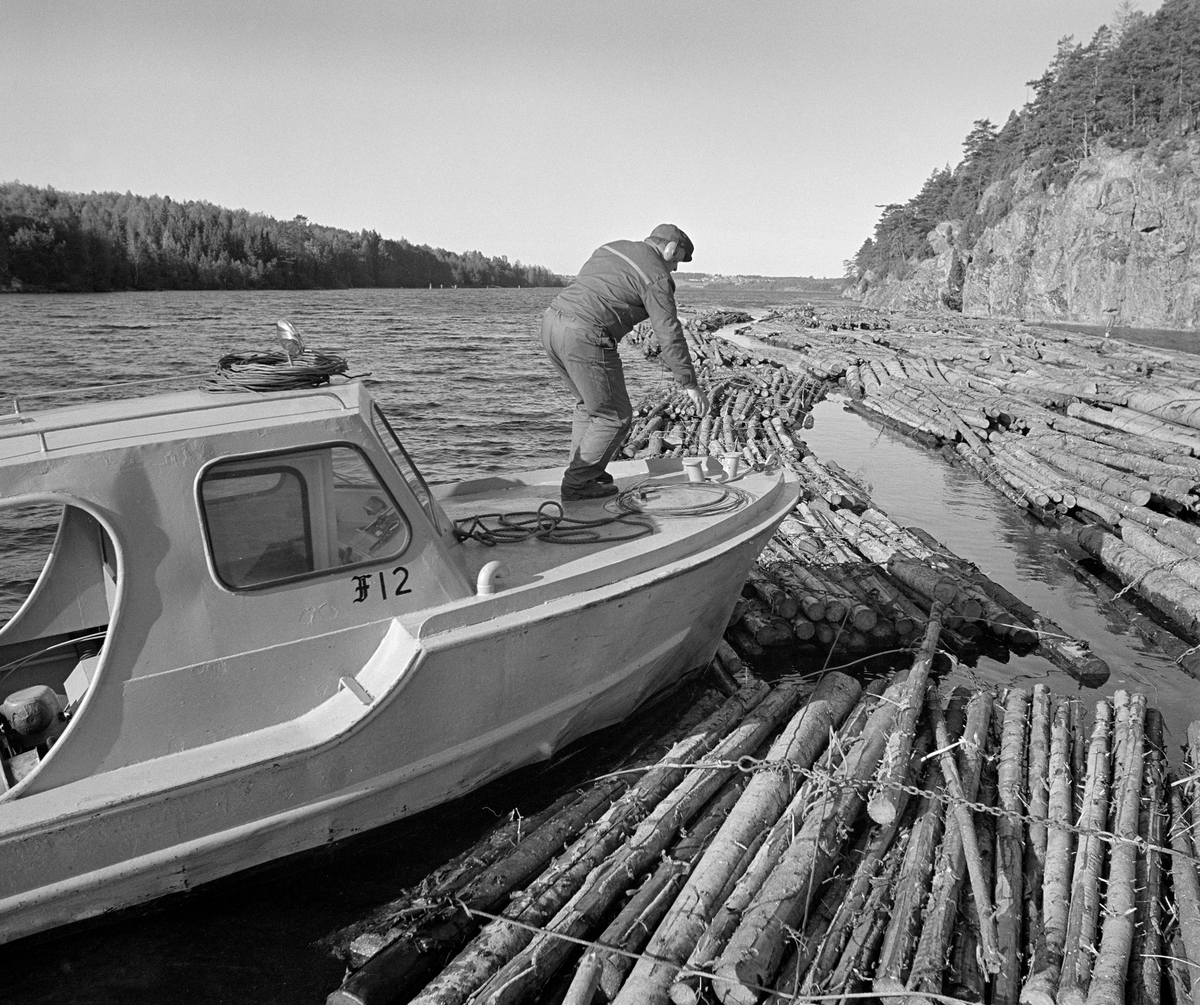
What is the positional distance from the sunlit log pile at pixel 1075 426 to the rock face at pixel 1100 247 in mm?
29125

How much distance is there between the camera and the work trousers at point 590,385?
6.72 metres

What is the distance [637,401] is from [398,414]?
22.0ft

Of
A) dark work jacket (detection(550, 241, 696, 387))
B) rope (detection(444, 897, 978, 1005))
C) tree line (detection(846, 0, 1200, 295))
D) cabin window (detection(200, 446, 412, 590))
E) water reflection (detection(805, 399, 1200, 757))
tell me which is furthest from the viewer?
tree line (detection(846, 0, 1200, 295))

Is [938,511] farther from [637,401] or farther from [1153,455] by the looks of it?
[637,401]

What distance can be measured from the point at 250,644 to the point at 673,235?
4.28m

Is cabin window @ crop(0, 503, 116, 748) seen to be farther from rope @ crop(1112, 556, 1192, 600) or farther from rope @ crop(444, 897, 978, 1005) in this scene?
rope @ crop(1112, 556, 1192, 600)

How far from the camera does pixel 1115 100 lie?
237 feet

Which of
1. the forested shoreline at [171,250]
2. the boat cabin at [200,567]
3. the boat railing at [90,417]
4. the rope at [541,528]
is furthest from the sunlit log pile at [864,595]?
the forested shoreline at [171,250]

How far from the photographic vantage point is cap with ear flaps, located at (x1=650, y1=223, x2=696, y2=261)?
22.3ft

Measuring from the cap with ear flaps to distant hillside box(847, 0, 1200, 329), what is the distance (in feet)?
202

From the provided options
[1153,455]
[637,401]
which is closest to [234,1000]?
[1153,455]

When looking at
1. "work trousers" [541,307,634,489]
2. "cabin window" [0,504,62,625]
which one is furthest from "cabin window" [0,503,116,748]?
"cabin window" [0,504,62,625]

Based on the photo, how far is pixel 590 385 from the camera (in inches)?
267

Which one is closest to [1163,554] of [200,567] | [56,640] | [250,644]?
[250,644]
